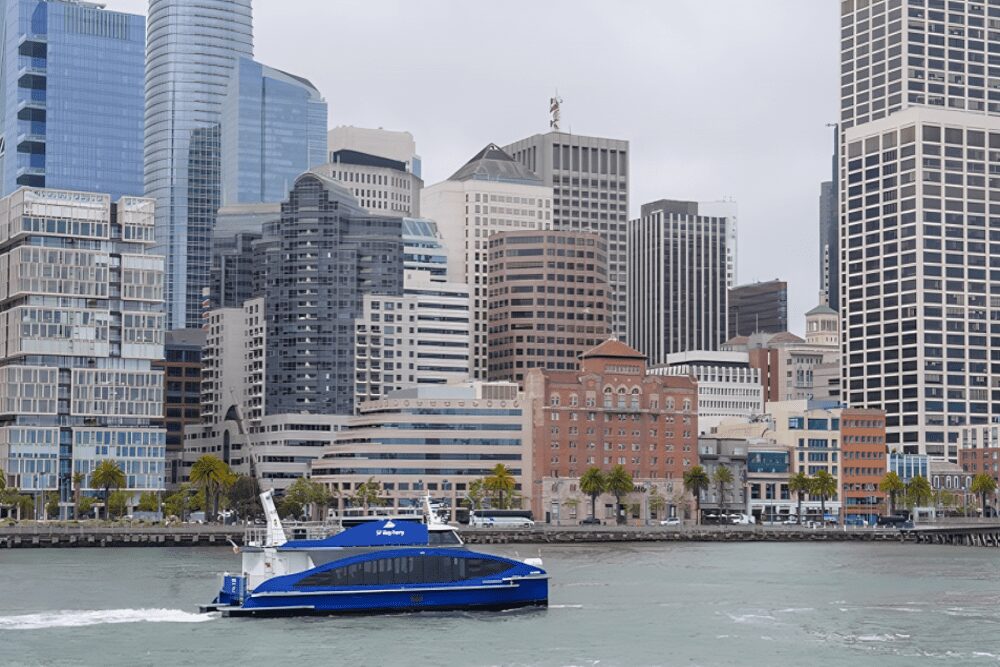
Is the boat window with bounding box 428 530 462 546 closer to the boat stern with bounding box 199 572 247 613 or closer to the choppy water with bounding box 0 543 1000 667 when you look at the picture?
the choppy water with bounding box 0 543 1000 667

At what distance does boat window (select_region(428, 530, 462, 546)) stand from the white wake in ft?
53.0

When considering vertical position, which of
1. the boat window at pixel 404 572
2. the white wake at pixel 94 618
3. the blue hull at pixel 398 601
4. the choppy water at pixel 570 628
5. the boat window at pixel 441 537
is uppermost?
the boat window at pixel 441 537

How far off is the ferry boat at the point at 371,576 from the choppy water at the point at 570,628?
1.17 metres

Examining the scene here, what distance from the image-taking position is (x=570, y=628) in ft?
379

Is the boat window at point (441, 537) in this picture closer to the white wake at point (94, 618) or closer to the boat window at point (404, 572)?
the boat window at point (404, 572)

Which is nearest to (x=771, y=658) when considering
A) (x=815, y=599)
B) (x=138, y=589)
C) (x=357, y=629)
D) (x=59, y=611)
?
(x=357, y=629)

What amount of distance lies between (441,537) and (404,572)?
4109mm

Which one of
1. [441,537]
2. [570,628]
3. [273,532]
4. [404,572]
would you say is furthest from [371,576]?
[570,628]

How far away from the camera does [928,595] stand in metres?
144

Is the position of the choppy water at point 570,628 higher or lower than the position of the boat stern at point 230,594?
lower

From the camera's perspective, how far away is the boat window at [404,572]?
4624 inches

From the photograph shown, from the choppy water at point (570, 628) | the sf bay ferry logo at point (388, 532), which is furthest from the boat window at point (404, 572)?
the choppy water at point (570, 628)

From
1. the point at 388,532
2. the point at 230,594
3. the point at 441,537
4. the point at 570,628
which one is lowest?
the point at 570,628

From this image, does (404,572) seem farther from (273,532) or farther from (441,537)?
(273,532)
